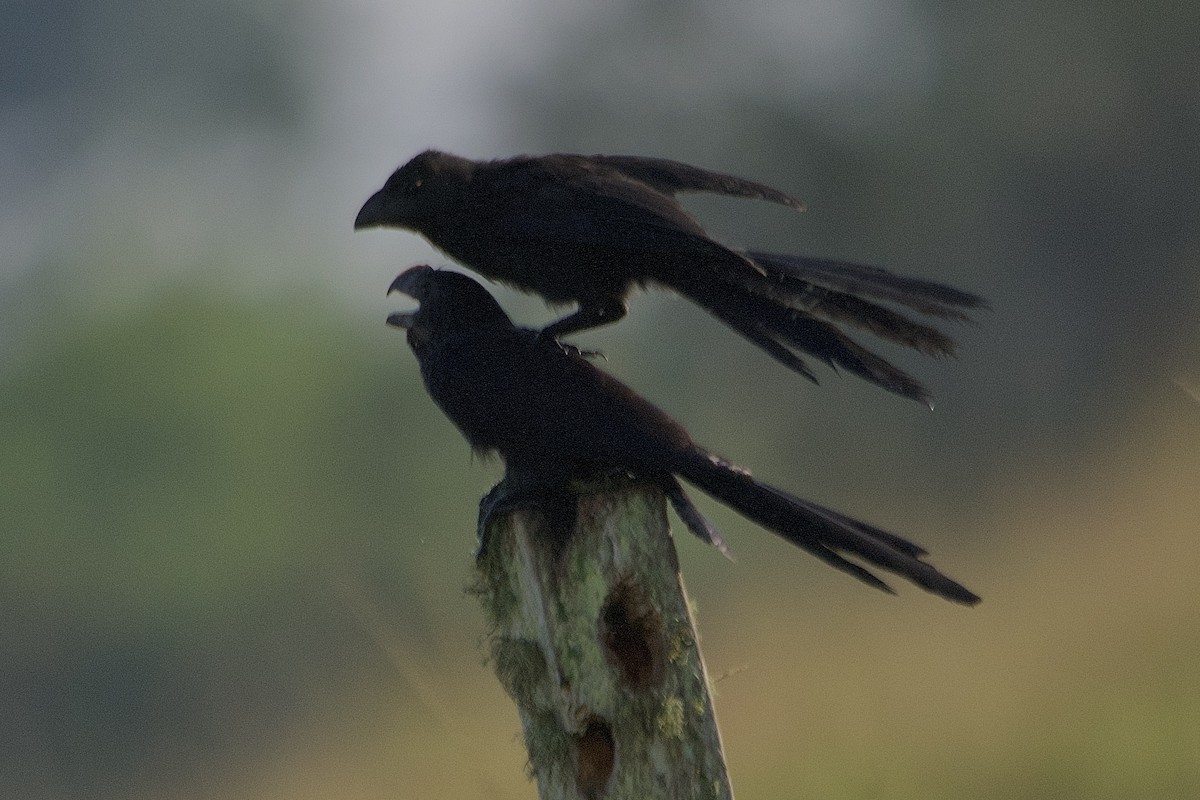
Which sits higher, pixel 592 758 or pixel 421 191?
pixel 421 191

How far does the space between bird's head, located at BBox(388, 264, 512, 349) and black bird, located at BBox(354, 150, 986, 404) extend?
195 mm

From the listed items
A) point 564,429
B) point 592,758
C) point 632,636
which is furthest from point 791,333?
point 592,758

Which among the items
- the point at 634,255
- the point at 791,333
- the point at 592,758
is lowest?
the point at 592,758

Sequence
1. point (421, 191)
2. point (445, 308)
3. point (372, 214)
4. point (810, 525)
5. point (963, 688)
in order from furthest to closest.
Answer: point (963, 688), point (372, 214), point (421, 191), point (445, 308), point (810, 525)

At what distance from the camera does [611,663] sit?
9.73 feet

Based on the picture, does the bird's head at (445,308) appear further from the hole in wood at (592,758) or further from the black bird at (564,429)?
the hole in wood at (592,758)

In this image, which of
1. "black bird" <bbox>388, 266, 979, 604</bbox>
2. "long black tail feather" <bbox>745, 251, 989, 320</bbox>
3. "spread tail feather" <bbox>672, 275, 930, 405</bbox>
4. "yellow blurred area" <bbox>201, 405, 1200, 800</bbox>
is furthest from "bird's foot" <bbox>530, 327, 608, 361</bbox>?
"yellow blurred area" <bbox>201, 405, 1200, 800</bbox>

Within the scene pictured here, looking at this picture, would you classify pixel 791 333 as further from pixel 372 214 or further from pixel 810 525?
pixel 372 214

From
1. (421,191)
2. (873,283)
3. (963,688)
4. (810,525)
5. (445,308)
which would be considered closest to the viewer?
(810,525)

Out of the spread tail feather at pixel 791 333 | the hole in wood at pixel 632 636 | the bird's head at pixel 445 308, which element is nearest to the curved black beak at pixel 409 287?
the bird's head at pixel 445 308

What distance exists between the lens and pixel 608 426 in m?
3.24

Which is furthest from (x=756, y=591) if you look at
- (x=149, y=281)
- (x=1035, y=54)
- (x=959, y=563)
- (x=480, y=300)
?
(x=149, y=281)

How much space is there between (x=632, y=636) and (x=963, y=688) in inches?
131

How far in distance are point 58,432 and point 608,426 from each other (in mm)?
19108
